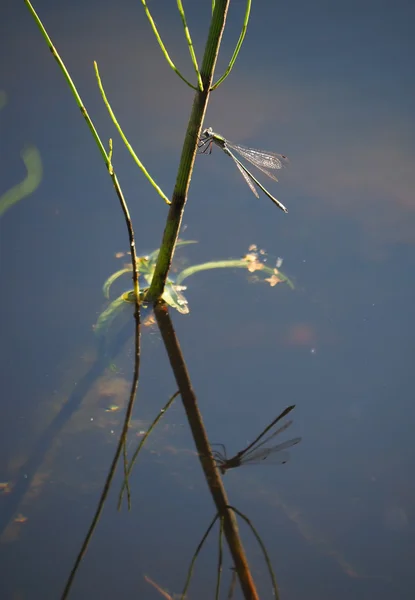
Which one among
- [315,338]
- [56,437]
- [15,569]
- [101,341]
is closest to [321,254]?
[315,338]

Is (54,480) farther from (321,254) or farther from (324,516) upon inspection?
(321,254)

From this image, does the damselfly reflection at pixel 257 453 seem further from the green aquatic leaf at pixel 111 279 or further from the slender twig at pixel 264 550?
the green aquatic leaf at pixel 111 279

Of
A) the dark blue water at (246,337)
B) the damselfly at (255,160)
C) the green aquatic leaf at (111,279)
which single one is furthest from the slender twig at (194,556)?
the damselfly at (255,160)

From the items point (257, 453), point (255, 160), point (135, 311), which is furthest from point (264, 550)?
point (255, 160)

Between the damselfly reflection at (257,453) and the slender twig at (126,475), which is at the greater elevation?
the damselfly reflection at (257,453)

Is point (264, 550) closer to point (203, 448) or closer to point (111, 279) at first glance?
point (203, 448)
